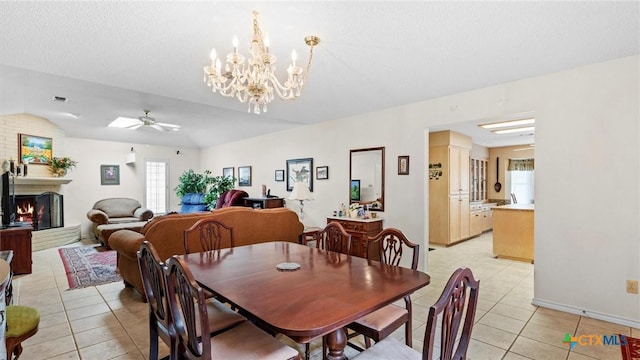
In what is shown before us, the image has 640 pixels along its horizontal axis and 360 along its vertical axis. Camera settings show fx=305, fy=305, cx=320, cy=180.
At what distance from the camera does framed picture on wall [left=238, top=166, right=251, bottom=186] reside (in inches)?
293

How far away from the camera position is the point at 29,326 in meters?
1.76

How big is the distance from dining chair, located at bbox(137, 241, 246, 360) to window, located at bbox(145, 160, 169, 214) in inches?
293

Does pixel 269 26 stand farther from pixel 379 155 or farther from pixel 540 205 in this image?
pixel 540 205

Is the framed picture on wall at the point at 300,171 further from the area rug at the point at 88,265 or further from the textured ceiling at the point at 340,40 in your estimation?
the area rug at the point at 88,265

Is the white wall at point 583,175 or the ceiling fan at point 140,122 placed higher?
the ceiling fan at point 140,122

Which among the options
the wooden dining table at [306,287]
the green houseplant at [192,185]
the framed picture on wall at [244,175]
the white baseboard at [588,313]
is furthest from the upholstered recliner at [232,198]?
the white baseboard at [588,313]

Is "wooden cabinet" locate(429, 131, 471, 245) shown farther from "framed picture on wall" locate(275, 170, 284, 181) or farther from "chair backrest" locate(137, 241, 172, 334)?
"chair backrest" locate(137, 241, 172, 334)

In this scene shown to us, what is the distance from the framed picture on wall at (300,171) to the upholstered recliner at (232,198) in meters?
1.18

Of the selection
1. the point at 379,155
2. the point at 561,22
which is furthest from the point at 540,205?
the point at 379,155

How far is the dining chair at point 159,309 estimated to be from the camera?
163 centimetres

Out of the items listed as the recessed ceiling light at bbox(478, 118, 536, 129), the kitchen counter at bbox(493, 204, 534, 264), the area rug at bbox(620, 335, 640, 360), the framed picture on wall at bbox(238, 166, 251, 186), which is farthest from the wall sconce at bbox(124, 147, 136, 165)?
the area rug at bbox(620, 335, 640, 360)

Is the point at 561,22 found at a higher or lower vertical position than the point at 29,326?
higher

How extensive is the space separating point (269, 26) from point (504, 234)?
4.98 meters

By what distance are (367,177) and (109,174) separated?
6.74 m
